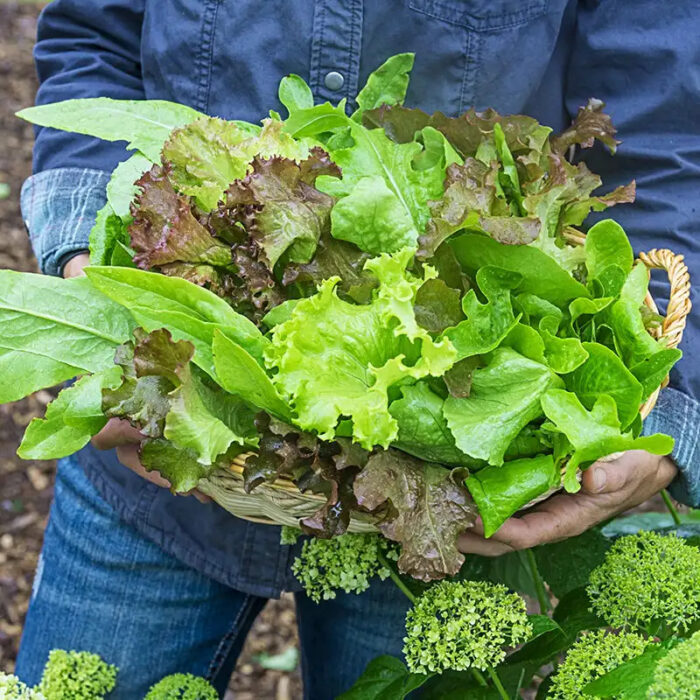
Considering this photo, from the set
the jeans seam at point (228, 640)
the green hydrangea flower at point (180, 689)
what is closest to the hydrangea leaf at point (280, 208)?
the green hydrangea flower at point (180, 689)

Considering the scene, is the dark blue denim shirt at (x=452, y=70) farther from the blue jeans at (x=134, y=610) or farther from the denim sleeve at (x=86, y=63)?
the blue jeans at (x=134, y=610)

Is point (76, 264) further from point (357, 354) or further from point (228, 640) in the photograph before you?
point (228, 640)

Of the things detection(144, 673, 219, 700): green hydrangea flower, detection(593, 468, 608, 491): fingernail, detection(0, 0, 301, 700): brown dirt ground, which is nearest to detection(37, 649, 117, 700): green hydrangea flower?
detection(144, 673, 219, 700): green hydrangea flower

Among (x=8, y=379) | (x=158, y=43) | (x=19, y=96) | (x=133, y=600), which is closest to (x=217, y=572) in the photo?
(x=133, y=600)

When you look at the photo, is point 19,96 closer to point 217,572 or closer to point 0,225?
point 0,225

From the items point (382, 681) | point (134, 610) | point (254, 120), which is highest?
point (254, 120)

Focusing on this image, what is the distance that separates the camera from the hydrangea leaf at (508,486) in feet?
3.22

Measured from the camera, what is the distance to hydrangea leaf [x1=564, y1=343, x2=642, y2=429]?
39.7 inches

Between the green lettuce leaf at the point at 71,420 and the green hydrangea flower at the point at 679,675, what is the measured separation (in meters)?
0.63

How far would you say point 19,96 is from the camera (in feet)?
15.5

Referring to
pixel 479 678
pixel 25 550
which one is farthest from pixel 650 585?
pixel 25 550

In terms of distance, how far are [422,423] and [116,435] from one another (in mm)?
370

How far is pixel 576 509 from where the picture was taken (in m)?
1.11

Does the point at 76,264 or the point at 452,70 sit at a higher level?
the point at 452,70
